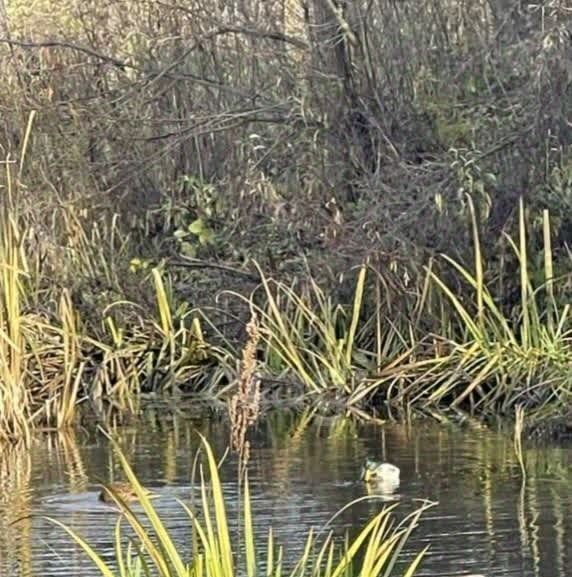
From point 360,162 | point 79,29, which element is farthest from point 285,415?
point 79,29

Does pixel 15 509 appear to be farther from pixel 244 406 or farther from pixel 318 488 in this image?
pixel 244 406

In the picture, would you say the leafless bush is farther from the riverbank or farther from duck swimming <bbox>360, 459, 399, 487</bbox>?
duck swimming <bbox>360, 459, 399, 487</bbox>

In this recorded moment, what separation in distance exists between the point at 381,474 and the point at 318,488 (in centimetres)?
36

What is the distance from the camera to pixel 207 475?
38.2 feet

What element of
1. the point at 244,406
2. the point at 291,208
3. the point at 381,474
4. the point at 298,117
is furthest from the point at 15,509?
the point at 298,117

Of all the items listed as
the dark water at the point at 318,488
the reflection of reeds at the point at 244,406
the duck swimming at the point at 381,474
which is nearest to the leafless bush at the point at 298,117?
the dark water at the point at 318,488

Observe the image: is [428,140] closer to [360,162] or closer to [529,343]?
[360,162]

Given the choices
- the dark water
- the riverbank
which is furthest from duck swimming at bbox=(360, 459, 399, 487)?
the riverbank

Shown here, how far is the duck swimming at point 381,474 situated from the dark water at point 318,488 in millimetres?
67

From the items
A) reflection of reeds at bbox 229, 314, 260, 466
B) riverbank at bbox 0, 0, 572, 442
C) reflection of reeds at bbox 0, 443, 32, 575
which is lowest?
reflection of reeds at bbox 0, 443, 32, 575

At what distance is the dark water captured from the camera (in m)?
8.82

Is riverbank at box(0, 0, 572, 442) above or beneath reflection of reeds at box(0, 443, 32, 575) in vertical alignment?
above

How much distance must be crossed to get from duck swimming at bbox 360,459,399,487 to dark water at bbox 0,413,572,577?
0.22 feet

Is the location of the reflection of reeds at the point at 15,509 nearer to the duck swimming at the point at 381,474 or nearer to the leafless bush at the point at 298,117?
the duck swimming at the point at 381,474
